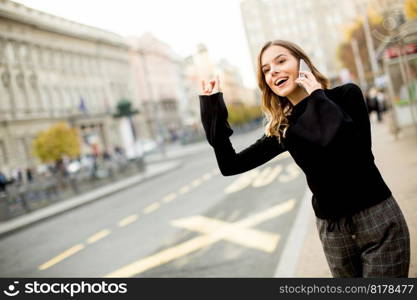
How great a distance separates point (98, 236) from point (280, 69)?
27.0ft

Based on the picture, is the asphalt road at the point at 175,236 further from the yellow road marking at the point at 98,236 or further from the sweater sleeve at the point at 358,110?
the sweater sleeve at the point at 358,110

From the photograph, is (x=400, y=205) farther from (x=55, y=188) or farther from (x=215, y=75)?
(x=55, y=188)

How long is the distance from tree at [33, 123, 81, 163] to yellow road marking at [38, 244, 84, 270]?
1942cm

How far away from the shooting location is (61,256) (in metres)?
8.18

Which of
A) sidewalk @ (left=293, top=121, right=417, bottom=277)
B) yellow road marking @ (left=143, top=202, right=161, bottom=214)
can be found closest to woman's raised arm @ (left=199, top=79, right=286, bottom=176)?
sidewalk @ (left=293, top=121, right=417, bottom=277)

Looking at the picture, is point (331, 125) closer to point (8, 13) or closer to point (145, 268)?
point (145, 268)

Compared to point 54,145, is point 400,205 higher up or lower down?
lower down

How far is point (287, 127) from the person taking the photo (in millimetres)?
1958

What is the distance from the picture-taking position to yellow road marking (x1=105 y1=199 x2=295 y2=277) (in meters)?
6.29

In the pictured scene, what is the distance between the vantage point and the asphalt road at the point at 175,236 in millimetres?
6082

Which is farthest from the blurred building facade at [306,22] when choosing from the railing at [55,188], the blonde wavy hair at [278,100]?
the blonde wavy hair at [278,100]

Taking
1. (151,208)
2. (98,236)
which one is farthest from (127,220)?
(98,236)

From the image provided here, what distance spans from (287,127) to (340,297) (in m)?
0.80

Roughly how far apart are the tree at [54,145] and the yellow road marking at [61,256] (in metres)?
19.4
